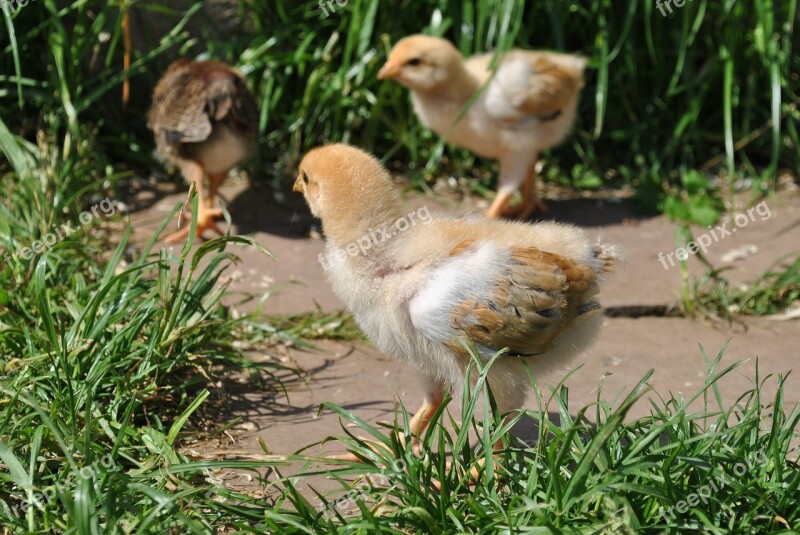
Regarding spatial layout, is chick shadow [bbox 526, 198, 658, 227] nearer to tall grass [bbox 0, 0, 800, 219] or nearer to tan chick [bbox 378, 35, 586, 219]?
tall grass [bbox 0, 0, 800, 219]

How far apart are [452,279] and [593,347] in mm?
1719

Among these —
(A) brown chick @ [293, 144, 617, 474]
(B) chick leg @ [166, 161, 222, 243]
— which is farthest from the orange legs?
(A) brown chick @ [293, 144, 617, 474]

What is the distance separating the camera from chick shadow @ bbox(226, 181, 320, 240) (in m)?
5.68

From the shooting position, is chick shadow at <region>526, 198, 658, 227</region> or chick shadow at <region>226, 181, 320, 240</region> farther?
chick shadow at <region>526, 198, 658, 227</region>

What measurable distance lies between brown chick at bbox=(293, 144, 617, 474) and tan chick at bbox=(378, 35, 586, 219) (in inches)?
96.6

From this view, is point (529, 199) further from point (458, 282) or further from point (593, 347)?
point (458, 282)

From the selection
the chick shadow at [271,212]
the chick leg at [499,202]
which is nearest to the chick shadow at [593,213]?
the chick leg at [499,202]

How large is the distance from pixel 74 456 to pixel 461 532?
4.34 ft

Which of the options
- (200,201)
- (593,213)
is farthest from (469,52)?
(200,201)

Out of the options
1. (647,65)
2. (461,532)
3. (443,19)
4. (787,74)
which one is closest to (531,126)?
(443,19)

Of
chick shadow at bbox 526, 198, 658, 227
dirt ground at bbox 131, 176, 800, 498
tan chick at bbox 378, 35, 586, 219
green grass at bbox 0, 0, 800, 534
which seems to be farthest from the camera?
chick shadow at bbox 526, 198, 658, 227

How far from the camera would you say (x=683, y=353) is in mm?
4473

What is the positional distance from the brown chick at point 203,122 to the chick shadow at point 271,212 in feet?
0.85

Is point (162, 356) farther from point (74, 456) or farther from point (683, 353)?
point (683, 353)
